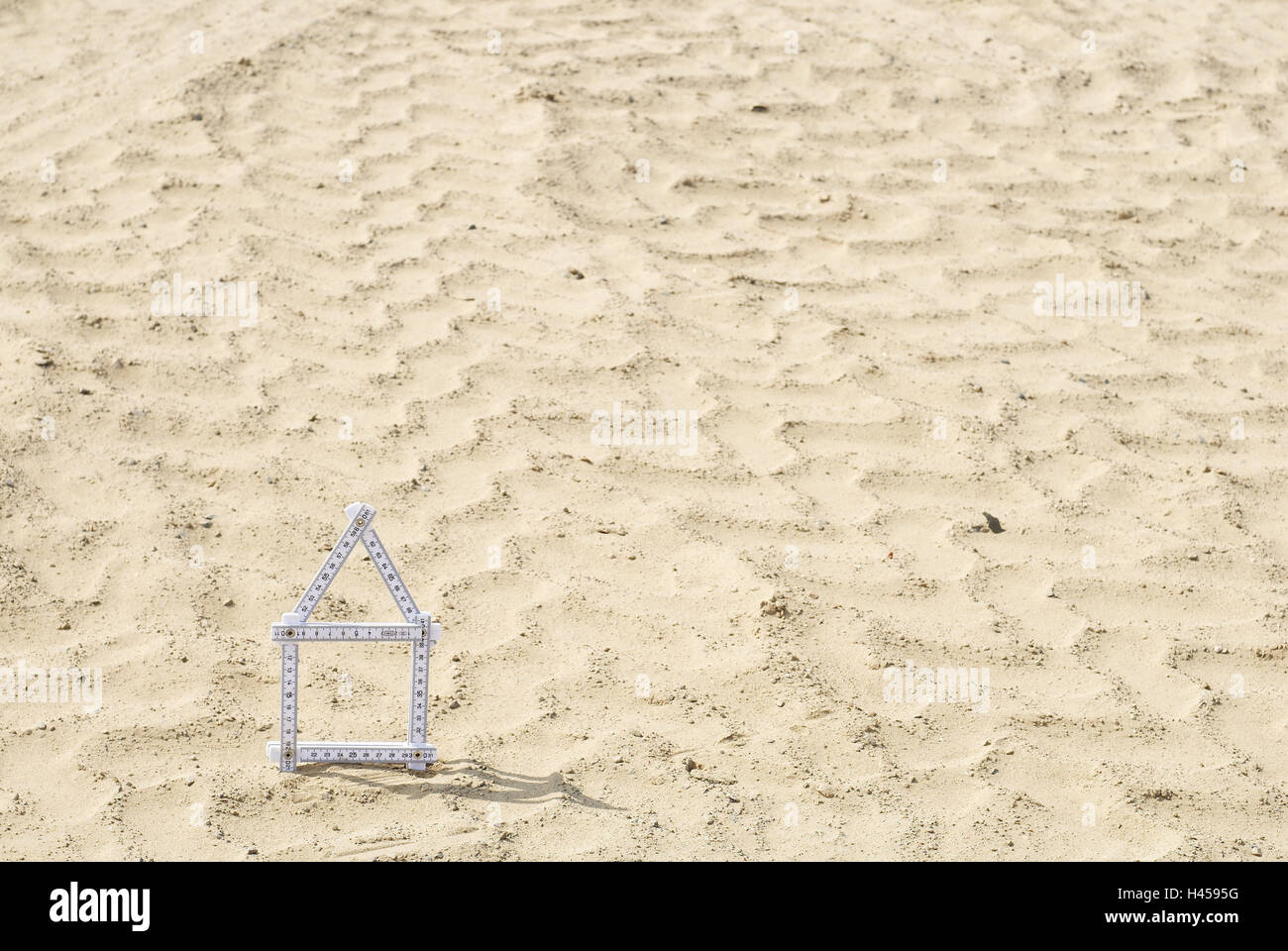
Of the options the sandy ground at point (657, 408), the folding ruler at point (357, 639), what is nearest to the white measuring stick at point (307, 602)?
the folding ruler at point (357, 639)

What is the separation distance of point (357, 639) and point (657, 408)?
1.55 metres

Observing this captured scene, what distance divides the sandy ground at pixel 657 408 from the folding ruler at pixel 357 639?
0.06 meters

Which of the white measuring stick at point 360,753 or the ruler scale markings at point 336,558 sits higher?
the ruler scale markings at point 336,558

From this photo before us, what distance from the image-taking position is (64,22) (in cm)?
569

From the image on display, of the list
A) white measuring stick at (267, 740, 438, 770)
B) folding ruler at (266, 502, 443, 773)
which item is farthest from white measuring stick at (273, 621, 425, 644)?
white measuring stick at (267, 740, 438, 770)

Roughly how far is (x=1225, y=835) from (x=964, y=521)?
3.75 feet

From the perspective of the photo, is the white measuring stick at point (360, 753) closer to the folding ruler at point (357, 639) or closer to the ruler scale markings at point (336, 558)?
the folding ruler at point (357, 639)

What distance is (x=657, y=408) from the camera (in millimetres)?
3957

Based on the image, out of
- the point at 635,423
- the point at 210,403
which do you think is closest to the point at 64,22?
the point at 210,403

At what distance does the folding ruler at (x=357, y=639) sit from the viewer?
2566mm

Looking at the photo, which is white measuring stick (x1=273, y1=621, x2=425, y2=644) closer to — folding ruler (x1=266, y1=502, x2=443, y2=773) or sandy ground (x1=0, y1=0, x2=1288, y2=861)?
folding ruler (x1=266, y1=502, x2=443, y2=773)

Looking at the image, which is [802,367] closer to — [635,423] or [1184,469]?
[635,423]

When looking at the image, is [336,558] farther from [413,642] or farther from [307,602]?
[413,642]

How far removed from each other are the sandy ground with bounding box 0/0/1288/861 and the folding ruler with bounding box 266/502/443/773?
60mm
